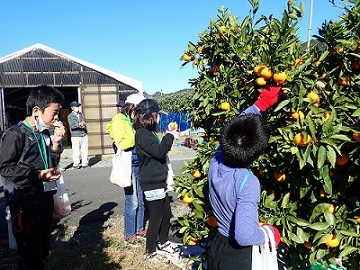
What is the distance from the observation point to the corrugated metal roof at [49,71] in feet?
39.4

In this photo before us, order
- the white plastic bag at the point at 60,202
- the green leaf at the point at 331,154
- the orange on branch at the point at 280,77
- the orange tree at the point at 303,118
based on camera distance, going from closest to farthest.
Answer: the green leaf at the point at 331,154 < the orange tree at the point at 303,118 < the orange on branch at the point at 280,77 < the white plastic bag at the point at 60,202

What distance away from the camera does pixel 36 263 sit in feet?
8.40

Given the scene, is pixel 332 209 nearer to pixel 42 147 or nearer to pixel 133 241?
pixel 42 147

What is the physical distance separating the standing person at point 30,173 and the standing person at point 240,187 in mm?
1315

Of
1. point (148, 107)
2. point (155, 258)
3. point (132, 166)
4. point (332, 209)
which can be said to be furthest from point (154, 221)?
point (332, 209)

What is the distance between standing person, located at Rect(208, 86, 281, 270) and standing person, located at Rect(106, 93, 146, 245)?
6.94 ft

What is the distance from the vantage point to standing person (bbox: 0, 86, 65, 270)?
2.43 meters

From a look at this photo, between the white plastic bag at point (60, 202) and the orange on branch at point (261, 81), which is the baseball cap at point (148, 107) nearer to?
the white plastic bag at point (60, 202)

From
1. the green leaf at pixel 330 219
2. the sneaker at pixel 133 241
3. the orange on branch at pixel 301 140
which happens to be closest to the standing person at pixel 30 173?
the sneaker at pixel 133 241

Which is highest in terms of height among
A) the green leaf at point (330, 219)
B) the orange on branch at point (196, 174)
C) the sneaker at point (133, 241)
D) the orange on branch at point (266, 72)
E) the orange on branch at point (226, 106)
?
the orange on branch at point (266, 72)

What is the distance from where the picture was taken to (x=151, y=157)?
3650 mm

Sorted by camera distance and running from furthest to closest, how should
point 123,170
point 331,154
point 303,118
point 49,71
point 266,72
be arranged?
point 49,71, point 123,170, point 266,72, point 303,118, point 331,154

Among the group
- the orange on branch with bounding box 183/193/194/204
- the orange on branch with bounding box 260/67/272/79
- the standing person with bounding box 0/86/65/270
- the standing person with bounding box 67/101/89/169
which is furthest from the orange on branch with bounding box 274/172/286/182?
the standing person with bounding box 67/101/89/169

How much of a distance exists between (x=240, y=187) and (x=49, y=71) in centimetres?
1198
